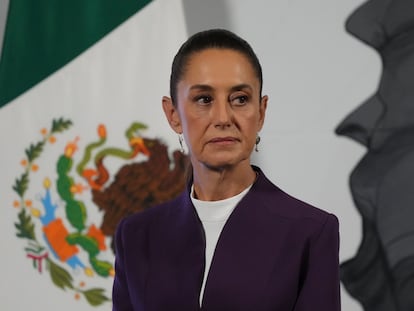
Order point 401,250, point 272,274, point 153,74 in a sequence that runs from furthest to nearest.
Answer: point 153,74 → point 401,250 → point 272,274

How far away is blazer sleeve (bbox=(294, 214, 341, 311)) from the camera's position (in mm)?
708

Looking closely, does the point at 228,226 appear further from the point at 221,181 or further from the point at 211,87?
the point at 211,87

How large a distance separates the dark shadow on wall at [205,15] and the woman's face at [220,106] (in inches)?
52.8

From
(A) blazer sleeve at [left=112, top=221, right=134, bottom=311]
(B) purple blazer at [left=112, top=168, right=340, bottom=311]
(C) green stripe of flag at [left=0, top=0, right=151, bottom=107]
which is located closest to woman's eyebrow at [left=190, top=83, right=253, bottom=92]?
(B) purple blazer at [left=112, top=168, right=340, bottom=311]

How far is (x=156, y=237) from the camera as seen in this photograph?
2.63ft

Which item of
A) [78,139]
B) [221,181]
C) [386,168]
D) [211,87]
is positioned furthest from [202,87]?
[78,139]

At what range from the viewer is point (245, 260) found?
73 centimetres

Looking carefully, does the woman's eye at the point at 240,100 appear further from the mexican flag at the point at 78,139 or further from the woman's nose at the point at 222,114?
the mexican flag at the point at 78,139

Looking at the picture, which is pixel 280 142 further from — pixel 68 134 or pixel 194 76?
pixel 194 76

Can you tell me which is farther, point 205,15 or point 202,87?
point 205,15

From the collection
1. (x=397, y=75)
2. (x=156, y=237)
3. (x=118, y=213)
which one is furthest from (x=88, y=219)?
(x=156, y=237)

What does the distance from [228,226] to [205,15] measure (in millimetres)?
1405

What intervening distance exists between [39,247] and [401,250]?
3.62 feet

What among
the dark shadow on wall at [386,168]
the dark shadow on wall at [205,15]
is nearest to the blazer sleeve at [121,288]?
the dark shadow on wall at [386,168]
